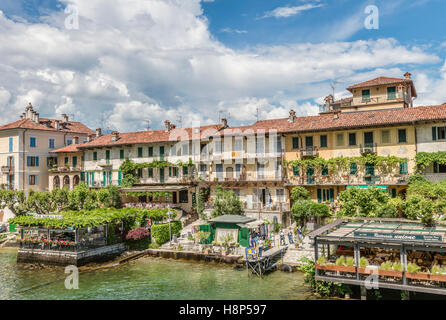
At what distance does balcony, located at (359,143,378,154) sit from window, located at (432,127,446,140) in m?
4.59

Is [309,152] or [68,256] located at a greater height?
[309,152]

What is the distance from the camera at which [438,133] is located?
3189 cm

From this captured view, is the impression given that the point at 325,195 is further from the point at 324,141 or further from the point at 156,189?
the point at 156,189

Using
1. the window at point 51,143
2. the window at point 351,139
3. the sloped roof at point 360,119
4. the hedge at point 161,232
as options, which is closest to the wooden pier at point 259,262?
the hedge at point 161,232

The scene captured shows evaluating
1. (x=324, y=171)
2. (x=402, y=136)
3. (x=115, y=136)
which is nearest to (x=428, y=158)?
(x=402, y=136)

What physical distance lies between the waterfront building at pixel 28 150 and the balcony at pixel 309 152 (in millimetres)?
33858

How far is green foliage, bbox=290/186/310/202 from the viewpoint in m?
35.4

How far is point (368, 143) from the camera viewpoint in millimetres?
34625

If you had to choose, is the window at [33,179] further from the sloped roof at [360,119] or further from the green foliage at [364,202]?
the green foliage at [364,202]

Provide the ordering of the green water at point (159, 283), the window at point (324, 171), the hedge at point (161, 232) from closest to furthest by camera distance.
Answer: the green water at point (159, 283) → the hedge at point (161, 232) → the window at point (324, 171)

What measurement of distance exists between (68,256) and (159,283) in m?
8.93

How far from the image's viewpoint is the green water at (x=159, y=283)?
21.0 meters

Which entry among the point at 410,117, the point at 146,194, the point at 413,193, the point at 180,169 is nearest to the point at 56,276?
the point at 146,194

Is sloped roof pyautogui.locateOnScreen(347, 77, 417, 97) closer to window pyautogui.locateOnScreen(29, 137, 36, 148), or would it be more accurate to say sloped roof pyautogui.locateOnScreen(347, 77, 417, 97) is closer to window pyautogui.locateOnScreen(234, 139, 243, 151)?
window pyautogui.locateOnScreen(234, 139, 243, 151)
